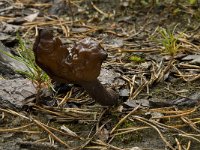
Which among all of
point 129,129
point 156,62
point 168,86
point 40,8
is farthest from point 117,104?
point 40,8

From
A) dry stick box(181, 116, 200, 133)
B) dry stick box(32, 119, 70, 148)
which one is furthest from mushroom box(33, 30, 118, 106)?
dry stick box(181, 116, 200, 133)

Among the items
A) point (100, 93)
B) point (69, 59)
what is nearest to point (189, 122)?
point (100, 93)

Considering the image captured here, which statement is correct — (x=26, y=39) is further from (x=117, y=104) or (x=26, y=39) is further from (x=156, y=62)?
(x=117, y=104)

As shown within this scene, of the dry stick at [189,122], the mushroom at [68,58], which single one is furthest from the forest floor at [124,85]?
the mushroom at [68,58]

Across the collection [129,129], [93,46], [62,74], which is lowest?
[129,129]

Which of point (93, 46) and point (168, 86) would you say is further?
point (168, 86)

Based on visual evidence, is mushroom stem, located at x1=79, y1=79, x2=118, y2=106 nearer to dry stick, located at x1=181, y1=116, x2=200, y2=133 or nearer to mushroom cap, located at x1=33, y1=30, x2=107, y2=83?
mushroom cap, located at x1=33, y1=30, x2=107, y2=83
